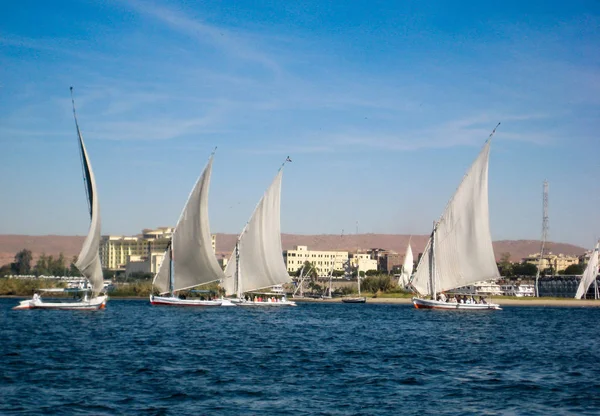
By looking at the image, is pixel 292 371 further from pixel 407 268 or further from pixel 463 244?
pixel 407 268

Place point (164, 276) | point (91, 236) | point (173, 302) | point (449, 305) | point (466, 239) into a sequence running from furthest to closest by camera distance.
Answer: point (173, 302), point (164, 276), point (449, 305), point (466, 239), point (91, 236)

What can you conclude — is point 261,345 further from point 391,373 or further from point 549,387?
point 549,387

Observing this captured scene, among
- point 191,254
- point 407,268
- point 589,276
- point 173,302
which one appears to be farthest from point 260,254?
point 589,276

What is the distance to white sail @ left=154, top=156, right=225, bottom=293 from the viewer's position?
73.9 meters

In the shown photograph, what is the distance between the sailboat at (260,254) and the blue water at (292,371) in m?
25.4

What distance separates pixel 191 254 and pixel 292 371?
46.5 meters

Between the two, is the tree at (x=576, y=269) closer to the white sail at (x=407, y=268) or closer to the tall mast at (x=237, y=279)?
the white sail at (x=407, y=268)

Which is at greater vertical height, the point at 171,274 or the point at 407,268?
the point at 407,268

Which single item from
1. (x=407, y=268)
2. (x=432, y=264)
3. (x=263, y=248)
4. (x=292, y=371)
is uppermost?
(x=263, y=248)

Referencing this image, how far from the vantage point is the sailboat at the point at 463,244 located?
230 feet

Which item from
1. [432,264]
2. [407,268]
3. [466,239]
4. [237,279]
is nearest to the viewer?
[466,239]

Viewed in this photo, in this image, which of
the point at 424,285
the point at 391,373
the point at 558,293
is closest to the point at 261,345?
the point at 391,373

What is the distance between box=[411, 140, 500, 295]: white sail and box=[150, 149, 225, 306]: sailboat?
748 inches

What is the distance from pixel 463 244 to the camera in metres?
72.4
